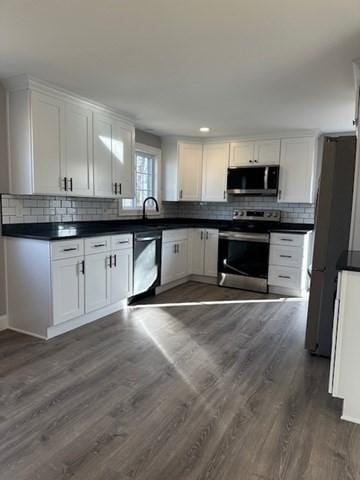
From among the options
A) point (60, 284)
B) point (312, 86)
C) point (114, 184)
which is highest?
point (312, 86)

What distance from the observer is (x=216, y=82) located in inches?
114

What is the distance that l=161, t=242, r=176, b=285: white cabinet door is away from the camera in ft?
15.3

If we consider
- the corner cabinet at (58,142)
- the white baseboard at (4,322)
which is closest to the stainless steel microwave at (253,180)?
the corner cabinet at (58,142)

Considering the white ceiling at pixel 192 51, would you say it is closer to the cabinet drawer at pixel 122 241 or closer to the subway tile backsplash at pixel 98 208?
the subway tile backsplash at pixel 98 208

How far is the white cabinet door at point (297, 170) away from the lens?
185 inches

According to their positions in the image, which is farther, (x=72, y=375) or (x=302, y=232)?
(x=302, y=232)

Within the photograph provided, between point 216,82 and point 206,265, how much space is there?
2959 mm

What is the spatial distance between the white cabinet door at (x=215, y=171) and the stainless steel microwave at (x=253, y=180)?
0.47 ft

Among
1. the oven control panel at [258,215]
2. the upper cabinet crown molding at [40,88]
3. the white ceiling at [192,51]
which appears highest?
the white ceiling at [192,51]

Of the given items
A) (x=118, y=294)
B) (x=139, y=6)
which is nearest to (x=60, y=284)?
(x=118, y=294)

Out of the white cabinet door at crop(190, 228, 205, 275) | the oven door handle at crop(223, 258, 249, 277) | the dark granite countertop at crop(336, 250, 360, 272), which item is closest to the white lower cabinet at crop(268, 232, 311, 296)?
the oven door handle at crop(223, 258, 249, 277)

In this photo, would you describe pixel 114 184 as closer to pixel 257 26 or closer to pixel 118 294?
pixel 118 294

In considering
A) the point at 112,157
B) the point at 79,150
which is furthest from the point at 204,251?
the point at 79,150

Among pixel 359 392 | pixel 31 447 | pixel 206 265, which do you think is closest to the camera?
pixel 31 447
